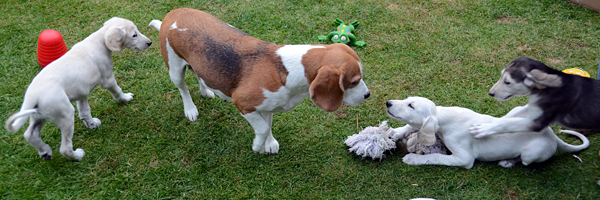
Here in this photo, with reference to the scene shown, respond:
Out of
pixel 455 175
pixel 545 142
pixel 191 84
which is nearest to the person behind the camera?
pixel 545 142

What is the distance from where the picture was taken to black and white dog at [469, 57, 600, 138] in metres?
3.54

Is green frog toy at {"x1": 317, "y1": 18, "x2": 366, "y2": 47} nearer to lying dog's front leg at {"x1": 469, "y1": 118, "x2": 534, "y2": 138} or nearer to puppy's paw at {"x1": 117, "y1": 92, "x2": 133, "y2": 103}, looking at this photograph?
lying dog's front leg at {"x1": 469, "y1": 118, "x2": 534, "y2": 138}

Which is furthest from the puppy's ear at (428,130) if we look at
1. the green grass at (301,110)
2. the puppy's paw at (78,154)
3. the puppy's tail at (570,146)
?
the puppy's paw at (78,154)

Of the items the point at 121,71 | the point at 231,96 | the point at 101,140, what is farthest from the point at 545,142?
the point at 121,71

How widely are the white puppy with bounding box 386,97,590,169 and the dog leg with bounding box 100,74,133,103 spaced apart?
318 cm

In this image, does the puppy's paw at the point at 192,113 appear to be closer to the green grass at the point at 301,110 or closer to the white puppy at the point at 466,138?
the green grass at the point at 301,110

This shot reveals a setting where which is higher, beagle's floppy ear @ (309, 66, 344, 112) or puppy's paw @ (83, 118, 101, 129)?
beagle's floppy ear @ (309, 66, 344, 112)

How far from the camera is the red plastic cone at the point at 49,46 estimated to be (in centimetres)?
519

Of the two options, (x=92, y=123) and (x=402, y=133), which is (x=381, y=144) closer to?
(x=402, y=133)

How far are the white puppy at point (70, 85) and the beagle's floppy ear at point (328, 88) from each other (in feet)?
7.96

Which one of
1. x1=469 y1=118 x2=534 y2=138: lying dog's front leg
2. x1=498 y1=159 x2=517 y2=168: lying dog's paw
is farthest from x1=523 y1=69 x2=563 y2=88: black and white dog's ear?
x1=498 y1=159 x2=517 y2=168: lying dog's paw

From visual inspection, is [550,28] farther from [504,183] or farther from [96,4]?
[96,4]

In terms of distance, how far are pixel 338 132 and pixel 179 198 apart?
6.32 feet

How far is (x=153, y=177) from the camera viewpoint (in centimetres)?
418
